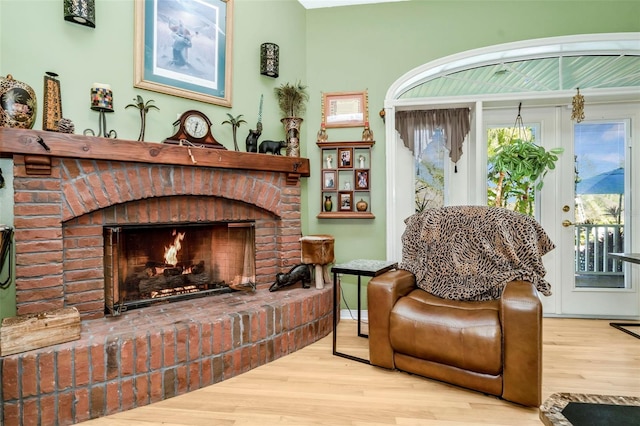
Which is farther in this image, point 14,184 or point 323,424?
point 14,184

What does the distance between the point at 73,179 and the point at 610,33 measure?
13.6ft

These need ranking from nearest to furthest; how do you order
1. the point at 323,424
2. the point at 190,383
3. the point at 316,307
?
the point at 323,424 → the point at 190,383 → the point at 316,307

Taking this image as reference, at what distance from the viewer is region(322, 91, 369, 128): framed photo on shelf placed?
3100mm

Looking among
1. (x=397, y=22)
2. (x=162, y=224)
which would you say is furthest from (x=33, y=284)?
(x=397, y=22)

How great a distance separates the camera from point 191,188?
7.60ft

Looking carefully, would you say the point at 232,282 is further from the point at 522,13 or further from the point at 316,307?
the point at 522,13

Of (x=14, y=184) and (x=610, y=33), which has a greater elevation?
(x=610, y=33)

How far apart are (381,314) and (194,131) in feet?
5.92

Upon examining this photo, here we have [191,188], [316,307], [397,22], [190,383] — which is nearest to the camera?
[190,383]

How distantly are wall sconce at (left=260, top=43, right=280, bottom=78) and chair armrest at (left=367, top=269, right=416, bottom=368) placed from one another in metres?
1.94

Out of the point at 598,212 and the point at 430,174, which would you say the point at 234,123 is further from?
the point at 598,212

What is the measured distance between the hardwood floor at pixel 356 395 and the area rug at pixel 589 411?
0.86 m

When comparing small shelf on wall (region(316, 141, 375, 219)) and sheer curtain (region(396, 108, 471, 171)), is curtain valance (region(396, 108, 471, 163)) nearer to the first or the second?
sheer curtain (region(396, 108, 471, 171))

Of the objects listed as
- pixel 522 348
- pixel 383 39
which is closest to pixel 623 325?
pixel 522 348
